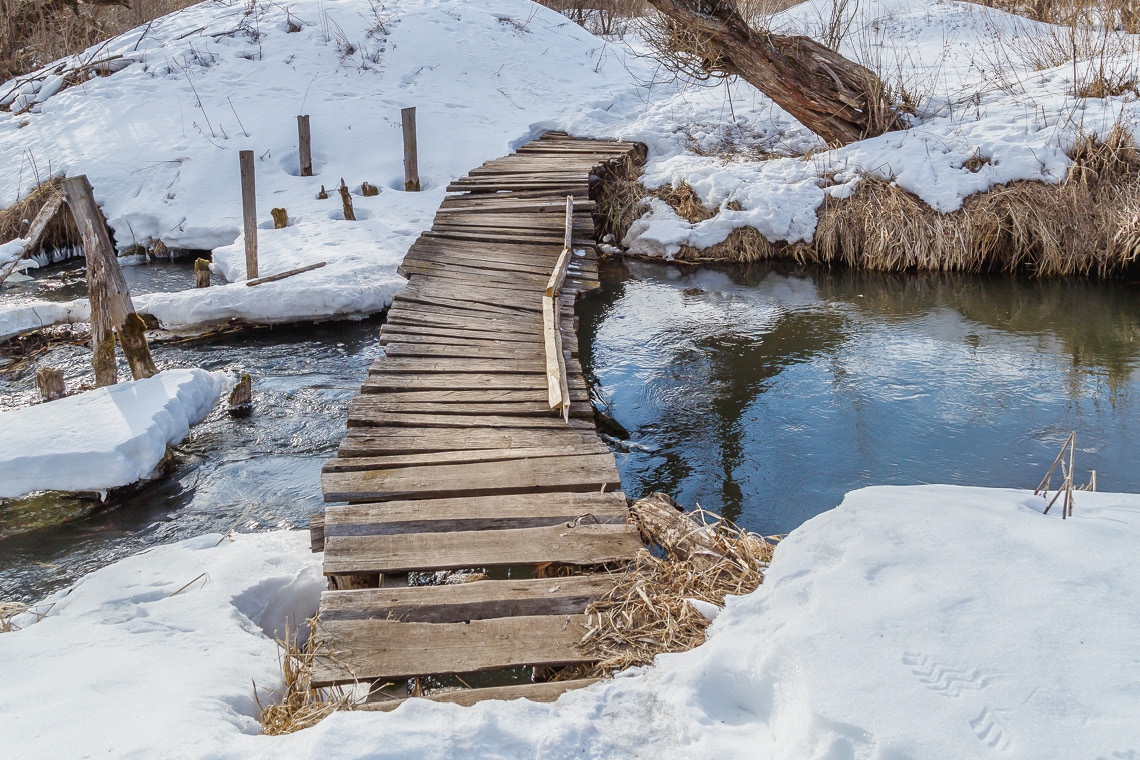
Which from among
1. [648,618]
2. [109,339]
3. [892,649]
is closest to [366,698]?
[648,618]

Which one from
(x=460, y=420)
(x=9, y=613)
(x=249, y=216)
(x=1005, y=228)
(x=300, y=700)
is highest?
(x=249, y=216)

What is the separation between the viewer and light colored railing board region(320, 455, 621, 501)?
414 centimetres

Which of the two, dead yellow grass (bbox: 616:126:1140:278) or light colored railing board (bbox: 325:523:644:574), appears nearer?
light colored railing board (bbox: 325:523:644:574)

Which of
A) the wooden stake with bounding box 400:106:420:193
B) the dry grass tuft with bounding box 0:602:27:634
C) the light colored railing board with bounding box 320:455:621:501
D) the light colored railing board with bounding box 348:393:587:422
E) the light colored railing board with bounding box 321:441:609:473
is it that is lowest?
the dry grass tuft with bounding box 0:602:27:634

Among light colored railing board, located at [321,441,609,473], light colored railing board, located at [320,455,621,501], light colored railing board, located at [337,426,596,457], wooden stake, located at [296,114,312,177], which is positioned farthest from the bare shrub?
light colored railing board, located at [320,455,621,501]

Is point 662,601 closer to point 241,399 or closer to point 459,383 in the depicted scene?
point 459,383

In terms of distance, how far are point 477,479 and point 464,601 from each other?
3.50ft

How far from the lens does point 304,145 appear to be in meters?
11.9

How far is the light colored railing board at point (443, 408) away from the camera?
507cm

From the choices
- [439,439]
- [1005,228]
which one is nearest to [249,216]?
[439,439]

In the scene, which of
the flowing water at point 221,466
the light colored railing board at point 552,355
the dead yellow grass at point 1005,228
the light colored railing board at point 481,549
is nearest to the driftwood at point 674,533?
the light colored railing board at point 481,549

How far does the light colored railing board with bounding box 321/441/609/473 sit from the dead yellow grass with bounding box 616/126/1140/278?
21.6ft

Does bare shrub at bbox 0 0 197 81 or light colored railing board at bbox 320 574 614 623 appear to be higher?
bare shrub at bbox 0 0 197 81

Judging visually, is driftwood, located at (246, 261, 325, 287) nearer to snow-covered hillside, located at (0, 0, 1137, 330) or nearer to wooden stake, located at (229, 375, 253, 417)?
snow-covered hillside, located at (0, 0, 1137, 330)
